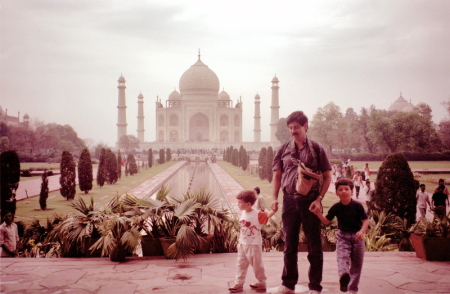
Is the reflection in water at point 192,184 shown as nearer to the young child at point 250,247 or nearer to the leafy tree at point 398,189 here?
the leafy tree at point 398,189

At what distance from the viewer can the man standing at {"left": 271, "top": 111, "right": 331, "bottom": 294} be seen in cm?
218

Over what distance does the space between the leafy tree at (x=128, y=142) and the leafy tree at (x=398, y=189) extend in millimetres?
27236

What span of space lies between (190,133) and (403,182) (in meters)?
40.7

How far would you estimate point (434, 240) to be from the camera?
3018mm

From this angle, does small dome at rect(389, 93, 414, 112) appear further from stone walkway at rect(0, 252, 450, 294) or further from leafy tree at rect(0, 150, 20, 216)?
leafy tree at rect(0, 150, 20, 216)

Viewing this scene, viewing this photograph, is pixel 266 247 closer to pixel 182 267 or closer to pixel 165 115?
pixel 182 267

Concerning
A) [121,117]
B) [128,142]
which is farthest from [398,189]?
[121,117]

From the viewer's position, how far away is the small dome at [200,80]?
40750 millimetres

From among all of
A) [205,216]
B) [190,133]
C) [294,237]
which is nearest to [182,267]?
[205,216]

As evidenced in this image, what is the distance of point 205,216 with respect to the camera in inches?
131

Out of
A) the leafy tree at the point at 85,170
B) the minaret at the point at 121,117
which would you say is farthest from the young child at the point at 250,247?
the minaret at the point at 121,117

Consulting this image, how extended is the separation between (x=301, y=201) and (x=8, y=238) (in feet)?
9.10

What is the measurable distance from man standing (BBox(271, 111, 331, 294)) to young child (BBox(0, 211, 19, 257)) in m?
2.56

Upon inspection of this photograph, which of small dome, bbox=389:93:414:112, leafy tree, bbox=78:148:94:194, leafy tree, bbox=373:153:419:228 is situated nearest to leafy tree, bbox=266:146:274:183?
small dome, bbox=389:93:414:112
